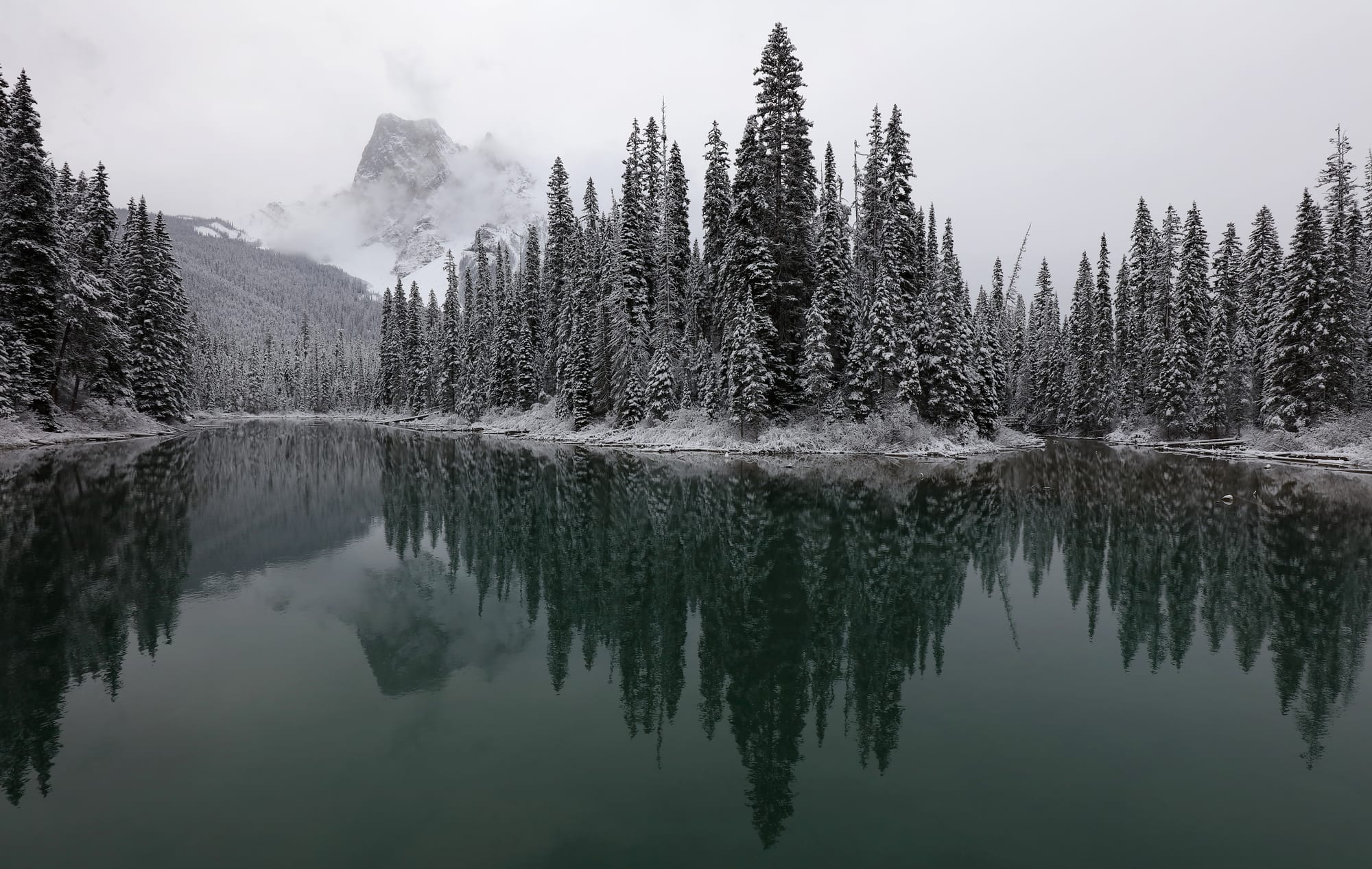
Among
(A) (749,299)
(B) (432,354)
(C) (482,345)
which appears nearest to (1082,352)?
(A) (749,299)

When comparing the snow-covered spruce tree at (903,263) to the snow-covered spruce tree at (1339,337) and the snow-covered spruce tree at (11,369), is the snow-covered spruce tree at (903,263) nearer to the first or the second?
the snow-covered spruce tree at (1339,337)

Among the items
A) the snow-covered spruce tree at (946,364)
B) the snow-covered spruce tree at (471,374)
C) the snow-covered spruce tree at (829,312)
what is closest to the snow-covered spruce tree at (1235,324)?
the snow-covered spruce tree at (946,364)

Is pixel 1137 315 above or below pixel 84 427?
above

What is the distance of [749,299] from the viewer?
44344 millimetres

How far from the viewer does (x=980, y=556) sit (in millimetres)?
17422

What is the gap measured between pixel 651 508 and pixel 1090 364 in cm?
6556

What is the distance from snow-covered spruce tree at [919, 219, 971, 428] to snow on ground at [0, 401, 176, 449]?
62.0m

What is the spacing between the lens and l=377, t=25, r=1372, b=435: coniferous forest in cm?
4481

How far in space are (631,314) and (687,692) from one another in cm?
4853

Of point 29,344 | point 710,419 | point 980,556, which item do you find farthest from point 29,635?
point 29,344

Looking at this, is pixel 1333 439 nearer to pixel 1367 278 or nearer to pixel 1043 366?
pixel 1367 278

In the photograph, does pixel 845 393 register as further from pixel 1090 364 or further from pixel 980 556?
pixel 1090 364

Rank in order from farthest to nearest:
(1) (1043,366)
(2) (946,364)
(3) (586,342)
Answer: (1) (1043,366) → (3) (586,342) → (2) (946,364)

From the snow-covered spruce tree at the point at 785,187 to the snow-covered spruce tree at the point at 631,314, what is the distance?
1264 centimetres
